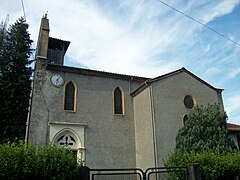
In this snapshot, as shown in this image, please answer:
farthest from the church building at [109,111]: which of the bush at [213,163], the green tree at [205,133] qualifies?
the bush at [213,163]

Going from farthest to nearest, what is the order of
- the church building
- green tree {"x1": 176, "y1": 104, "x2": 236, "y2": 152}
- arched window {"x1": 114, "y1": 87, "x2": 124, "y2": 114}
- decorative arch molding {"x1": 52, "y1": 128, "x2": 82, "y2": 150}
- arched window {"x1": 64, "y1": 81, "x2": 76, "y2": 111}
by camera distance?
arched window {"x1": 114, "y1": 87, "x2": 124, "y2": 114}, arched window {"x1": 64, "y1": 81, "x2": 76, "y2": 111}, decorative arch molding {"x1": 52, "y1": 128, "x2": 82, "y2": 150}, the church building, green tree {"x1": 176, "y1": 104, "x2": 236, "y2": 152}

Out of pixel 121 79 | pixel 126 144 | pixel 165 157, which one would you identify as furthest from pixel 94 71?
pixel 165 157

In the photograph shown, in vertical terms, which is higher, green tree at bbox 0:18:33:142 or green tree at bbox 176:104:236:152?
green tree at bbox 0:18:33:142

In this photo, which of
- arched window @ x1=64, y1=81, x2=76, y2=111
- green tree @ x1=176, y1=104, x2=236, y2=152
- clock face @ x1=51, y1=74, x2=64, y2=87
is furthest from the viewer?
clock face @ x1=51, y1=74, x2=64, y2=87

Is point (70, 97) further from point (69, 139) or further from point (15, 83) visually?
point (15, 83)

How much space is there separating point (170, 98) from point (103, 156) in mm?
5909

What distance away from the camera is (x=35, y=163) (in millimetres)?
8727

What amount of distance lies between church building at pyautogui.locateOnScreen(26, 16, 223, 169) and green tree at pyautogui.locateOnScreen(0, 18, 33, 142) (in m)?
2.55

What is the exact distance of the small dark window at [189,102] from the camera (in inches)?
706

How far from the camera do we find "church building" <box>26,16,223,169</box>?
53.8 ft

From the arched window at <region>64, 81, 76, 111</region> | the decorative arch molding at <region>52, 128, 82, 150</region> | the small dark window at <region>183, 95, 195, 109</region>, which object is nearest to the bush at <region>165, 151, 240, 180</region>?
the small dark window at <region>183, 95, 195, 109</region>

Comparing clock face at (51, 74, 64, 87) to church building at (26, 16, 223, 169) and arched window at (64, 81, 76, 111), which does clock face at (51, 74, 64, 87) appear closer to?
church building at (26, 16, 223, 169)

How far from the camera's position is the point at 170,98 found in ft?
57.3

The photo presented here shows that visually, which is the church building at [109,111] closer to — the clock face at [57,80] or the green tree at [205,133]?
the clock face at [57,80]
